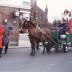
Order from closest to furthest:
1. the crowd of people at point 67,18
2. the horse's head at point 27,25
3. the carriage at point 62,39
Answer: the horse's head at point 27,25 → the crowd of people at point 67,18 → the carriage at point 62,39

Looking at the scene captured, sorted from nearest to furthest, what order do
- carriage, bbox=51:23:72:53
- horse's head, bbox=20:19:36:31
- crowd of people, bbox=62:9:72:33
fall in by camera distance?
horse's head, bbox=20:19:36:31
crowd of people, bbox=62:9:72:33
carriage, bbox=51:23:72:53

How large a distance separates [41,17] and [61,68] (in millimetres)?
26860

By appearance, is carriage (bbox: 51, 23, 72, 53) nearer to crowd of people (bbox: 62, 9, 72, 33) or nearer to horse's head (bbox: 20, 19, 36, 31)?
crowd of people (bbox: 62, 9, 72, 33)

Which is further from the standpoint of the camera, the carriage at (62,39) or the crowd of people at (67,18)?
the carriage at (62,39)

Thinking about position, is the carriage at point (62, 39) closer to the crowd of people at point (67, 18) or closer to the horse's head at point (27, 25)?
the crowd of people at point (67, 18)

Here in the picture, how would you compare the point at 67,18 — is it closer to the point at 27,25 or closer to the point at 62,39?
the point at 62,39

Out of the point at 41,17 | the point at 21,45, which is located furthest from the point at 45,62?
the point at 41,17

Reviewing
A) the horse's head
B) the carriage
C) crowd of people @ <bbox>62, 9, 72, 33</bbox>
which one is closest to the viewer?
the horse's head

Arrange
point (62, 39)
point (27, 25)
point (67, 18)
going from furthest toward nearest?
point (62, 39), point (67, 18), point (27, 25)

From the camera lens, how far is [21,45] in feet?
81.1

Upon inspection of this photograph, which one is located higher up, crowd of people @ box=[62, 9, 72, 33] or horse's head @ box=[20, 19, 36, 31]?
crowd of people @ box=[62, 9, 72, 33]

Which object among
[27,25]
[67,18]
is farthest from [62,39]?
[27,25]

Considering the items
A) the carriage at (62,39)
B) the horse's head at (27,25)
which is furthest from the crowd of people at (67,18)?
the horse's head at (27,25)

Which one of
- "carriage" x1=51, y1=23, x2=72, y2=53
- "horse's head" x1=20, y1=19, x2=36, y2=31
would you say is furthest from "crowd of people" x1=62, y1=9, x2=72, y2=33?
"horse's head" x1=20, y1=19, x2=36, y2=31
